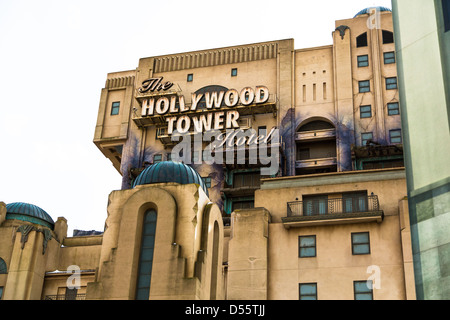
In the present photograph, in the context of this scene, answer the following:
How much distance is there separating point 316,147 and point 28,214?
2963 cm

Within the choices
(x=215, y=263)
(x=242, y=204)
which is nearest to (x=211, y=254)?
(x=215, y=263)

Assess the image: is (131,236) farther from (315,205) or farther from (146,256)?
(315,205)

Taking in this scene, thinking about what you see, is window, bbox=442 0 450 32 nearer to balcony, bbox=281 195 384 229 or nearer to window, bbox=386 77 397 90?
balcony, bbox=281 195 384 229

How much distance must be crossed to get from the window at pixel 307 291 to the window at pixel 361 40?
37.1 meters

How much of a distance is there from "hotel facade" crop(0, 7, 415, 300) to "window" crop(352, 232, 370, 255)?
0.07m

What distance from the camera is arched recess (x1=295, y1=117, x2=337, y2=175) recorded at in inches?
2778

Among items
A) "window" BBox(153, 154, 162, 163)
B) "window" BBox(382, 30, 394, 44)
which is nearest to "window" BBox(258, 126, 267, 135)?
"window" BBox(153, 154, 162, 163)

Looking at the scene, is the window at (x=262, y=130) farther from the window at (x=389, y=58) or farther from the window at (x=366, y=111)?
the window at (x=389, y=58)

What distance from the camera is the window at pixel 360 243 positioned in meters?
45.7

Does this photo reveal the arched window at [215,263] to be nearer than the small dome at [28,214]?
Yes

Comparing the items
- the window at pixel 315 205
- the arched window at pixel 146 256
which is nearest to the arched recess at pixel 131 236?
the arched window at pixel 146 256
